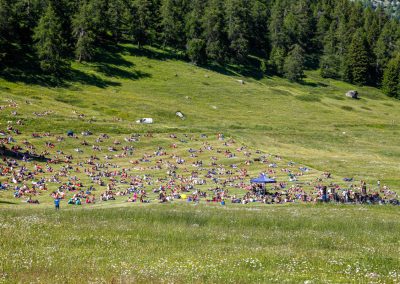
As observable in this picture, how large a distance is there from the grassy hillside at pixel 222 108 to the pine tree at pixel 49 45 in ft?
12.9

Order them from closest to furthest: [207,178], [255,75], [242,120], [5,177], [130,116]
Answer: [5,177] → [207,178] → [130,116] → [242,120] → [255,75]

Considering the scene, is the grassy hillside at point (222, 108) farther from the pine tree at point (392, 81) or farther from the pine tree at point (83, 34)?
the pine tree at point (392, 81)

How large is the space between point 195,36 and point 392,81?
75321mm

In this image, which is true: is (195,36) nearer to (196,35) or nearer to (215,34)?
Answer: (196,35)

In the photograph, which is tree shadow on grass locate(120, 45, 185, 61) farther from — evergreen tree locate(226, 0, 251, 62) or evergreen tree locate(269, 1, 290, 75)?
evergreen tree locate(269, 1, 290, 75)

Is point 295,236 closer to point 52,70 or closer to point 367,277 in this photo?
point 367,277

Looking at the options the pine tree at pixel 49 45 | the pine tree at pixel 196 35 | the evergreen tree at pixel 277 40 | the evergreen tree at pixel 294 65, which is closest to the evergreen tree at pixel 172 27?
the pine tree at pixel 196 35

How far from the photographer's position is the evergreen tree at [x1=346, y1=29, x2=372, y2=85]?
173 meters

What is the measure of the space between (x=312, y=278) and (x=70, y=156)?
52.6m

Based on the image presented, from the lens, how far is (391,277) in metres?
12.2

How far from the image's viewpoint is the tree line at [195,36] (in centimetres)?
11412

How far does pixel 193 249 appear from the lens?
1591 centimetres

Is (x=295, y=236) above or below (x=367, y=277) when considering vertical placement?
below

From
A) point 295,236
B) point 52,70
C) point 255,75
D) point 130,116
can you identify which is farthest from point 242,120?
point 295,236
